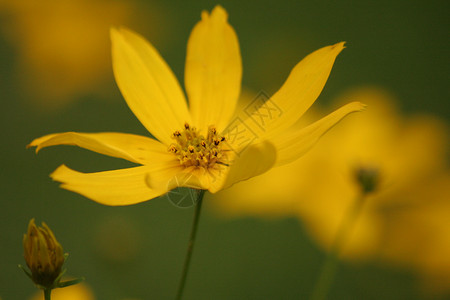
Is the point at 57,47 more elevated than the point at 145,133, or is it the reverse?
the point at 57,47

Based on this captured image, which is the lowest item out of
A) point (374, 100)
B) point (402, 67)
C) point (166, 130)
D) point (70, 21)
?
point (166, 130)

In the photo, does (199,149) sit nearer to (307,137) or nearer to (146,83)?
(146,83)

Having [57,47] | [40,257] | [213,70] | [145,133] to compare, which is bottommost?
[40,257]

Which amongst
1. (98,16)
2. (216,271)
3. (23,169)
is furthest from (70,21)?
(216,271)

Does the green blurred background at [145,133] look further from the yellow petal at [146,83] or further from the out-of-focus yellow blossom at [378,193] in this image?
the yellow petal at [146,83]

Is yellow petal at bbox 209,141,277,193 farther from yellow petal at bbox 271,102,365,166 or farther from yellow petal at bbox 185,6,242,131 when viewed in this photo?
yellow petal at bbox 185,6,242,131

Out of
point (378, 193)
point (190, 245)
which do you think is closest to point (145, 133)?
point (378, 193)

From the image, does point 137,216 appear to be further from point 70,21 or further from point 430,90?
point 430,90
